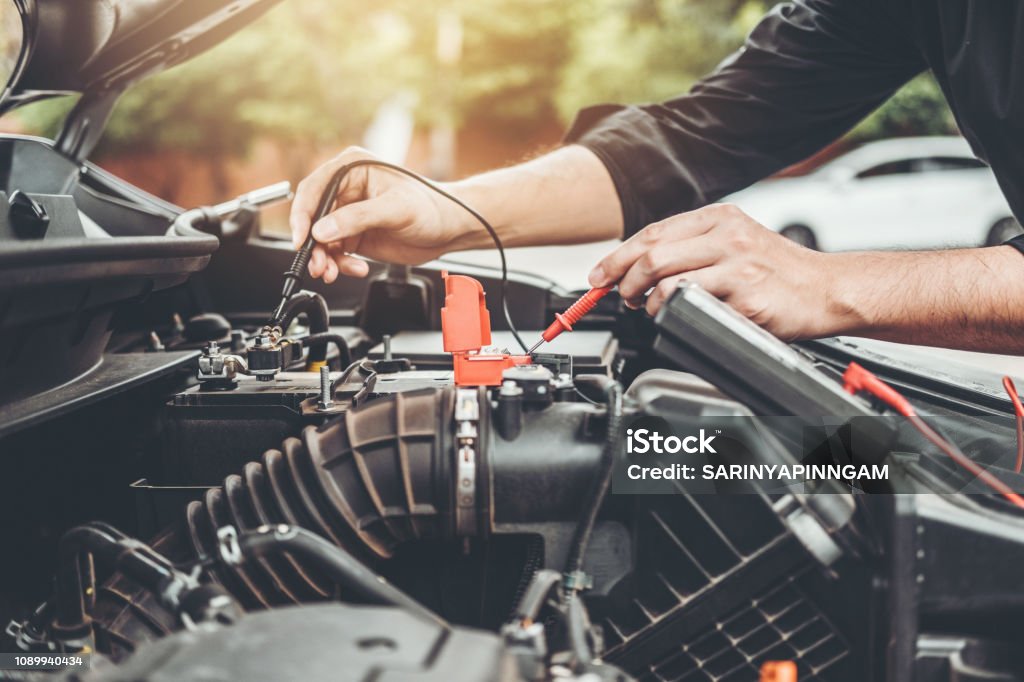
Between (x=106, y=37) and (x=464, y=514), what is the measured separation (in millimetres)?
986

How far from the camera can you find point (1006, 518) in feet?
2.30

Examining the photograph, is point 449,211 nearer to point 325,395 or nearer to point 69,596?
point 325,395

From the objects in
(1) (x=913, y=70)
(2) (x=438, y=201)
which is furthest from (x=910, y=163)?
(2) (x=438, y=201)

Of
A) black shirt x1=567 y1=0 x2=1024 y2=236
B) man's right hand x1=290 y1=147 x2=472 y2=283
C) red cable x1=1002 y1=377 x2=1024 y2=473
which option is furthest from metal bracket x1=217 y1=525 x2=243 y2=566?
black shirt x1=567 y1=0 x2=1024 y2=236

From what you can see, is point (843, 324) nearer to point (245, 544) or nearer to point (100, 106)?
point (245, 544)

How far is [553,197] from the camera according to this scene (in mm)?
1614

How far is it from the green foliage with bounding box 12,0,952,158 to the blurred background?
0.03m

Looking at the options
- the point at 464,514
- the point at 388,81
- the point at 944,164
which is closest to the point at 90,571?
the point at 464,514

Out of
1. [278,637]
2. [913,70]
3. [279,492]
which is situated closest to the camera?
[278,637]

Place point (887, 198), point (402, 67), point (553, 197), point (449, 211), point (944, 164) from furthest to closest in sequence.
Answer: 1. point (402, 67)
2. point (944, 164)
3. point (887, 198)
4. point (553, 197)
5. point (449, 211)

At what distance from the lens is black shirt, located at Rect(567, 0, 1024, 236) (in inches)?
61.2

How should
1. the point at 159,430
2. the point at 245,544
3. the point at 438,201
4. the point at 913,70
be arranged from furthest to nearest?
the point at 913,70 < the point at 438,201 < the point at 159,430 < the point at 245,544

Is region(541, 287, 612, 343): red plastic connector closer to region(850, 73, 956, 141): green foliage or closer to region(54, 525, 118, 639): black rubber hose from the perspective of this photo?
region(54, 525, 118, 639): black rubber hose

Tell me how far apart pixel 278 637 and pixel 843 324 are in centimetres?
79
